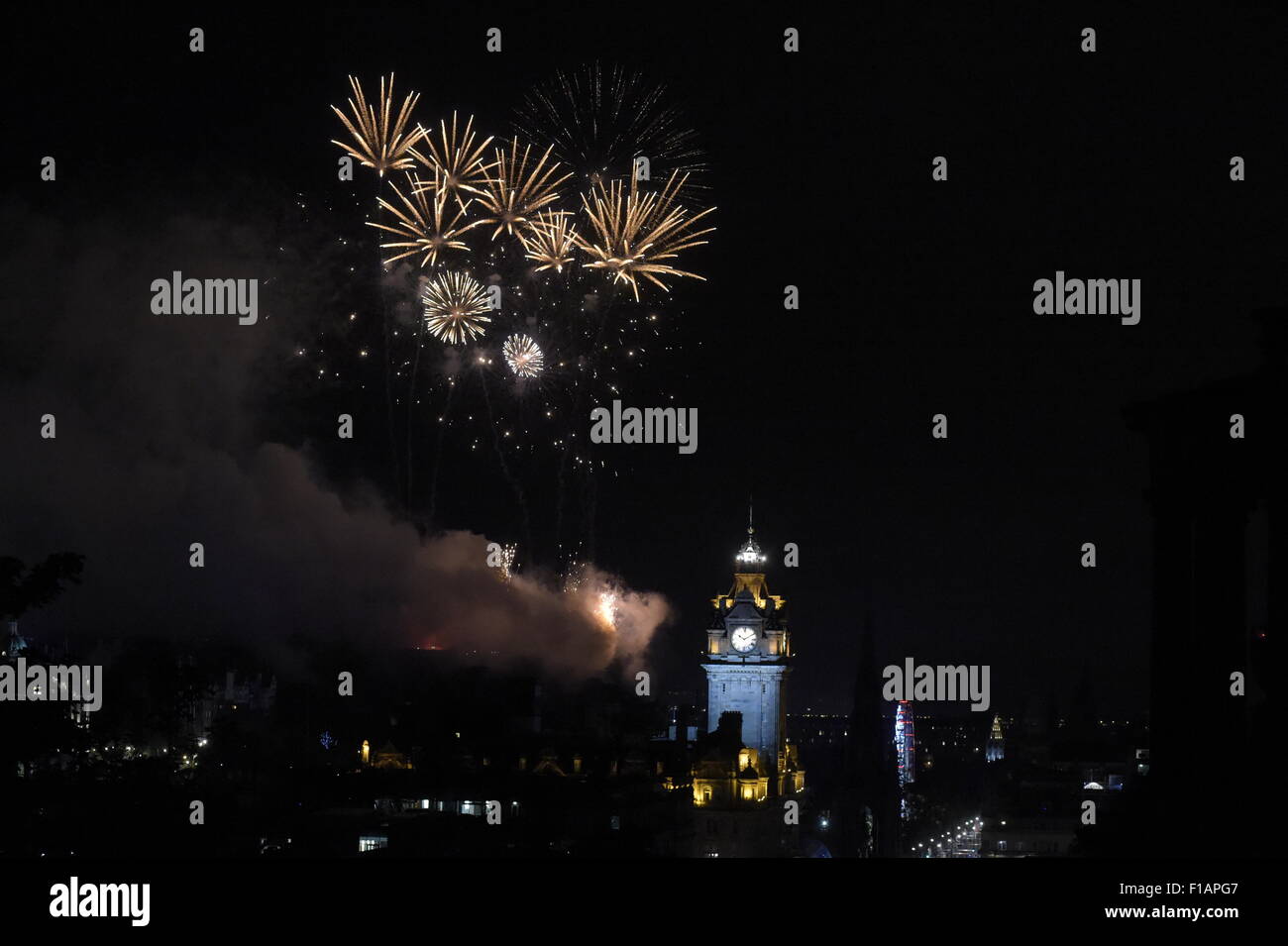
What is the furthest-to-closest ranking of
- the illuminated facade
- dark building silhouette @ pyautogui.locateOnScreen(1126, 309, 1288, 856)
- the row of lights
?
the row of lights → the illuminated facade → dark building silhouette @ pyautogui.locateOnScreen(1126, 309, 1288, 856)

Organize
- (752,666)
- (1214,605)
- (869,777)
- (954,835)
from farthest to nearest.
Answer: (869,777), (954,835), (752,666), (1214,605)

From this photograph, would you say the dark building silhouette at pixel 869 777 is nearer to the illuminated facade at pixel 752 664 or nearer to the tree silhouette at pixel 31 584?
the illuminated facade at pixel 752 664

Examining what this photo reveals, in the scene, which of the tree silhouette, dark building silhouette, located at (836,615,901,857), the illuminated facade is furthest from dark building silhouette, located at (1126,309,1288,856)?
dark building silhouette, located at (836,615,901,857)

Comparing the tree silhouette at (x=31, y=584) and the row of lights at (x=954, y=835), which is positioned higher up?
the tree silhouette at (x=31, y=584)

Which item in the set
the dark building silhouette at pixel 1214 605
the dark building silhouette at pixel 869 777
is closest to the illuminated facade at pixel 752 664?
the dark building silhouette at pixel 869 777

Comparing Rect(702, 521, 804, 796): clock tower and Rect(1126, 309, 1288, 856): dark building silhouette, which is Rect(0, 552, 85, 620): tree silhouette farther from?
Rect(702, 521, 804, 796): clock tower

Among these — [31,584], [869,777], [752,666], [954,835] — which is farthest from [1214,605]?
[869,777]

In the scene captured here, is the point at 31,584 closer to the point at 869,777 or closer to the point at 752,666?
the point at 752,666

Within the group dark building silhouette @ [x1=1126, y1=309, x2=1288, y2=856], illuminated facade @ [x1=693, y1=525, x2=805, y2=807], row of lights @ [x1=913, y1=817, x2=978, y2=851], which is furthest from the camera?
row of lights @ [x1=913, y1=817, x2=978, y2=851]
